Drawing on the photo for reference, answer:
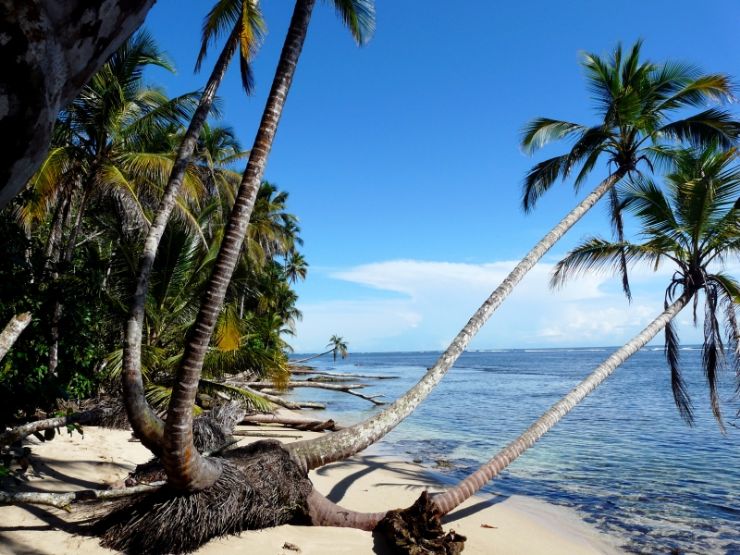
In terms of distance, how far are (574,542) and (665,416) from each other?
1791 cm

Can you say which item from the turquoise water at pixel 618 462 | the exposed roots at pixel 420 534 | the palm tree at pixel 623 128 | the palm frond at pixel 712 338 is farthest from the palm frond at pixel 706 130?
the exposed roots at pixel 420 534

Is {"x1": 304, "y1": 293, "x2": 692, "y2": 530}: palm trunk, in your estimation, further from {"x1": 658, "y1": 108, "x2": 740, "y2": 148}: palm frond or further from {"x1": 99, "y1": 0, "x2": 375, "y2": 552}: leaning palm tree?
{"x1": 658, "y1": 108, "x2": 740, "y2": 148}: palm frond

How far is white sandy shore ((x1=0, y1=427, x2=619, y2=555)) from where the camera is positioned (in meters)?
4.68

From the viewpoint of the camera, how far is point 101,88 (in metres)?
9.30

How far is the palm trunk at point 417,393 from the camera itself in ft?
19.5

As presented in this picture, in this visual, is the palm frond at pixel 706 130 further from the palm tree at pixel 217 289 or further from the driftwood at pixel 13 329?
the driftwood at pixel 13 329

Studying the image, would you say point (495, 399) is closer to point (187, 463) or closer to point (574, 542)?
point (574, 542)

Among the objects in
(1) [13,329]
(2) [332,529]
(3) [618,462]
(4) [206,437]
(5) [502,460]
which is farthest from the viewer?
(3) [618,462]

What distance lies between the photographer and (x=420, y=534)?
5.33 meters

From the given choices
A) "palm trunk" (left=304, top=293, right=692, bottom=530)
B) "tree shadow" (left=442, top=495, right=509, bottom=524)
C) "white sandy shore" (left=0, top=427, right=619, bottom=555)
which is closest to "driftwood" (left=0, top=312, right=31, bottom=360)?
"white sandy shore" (left=0, top=427, right=619, bottom=555)

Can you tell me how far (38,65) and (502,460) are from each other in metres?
7.22

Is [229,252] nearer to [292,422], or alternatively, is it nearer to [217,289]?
[217,289]

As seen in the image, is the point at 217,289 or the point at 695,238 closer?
the point at 217,289

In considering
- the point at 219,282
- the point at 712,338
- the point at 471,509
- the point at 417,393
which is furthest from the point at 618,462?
the point at 219,282
